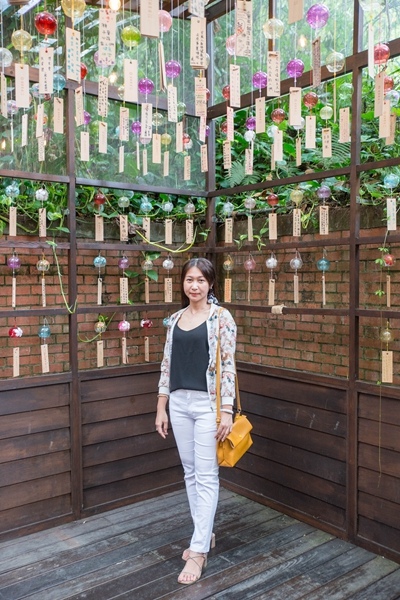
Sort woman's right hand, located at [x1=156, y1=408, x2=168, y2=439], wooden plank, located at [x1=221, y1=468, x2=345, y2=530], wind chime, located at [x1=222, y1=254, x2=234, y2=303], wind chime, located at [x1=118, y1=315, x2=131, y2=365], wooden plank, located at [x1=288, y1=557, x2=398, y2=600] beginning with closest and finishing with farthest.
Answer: wooden plank, located at [x1=288, y1=557, x2=398, y2=600], woman's right hand, located at [x1=156, y1=408, x2=168, y2=439], wooden plank, located at [x1=221, y1=468, x2=345, y2=530], wind chime, located at [x1=118, y1=315, x2=131, y2=365], wind chime, located at [x1=222, y1=254, x2=234, y2=303]

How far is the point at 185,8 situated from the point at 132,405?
251cm

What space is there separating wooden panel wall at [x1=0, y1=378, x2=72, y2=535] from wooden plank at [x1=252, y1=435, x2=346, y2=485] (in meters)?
1.15

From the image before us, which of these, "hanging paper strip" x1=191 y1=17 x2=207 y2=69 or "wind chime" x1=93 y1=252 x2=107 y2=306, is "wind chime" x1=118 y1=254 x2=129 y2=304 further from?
"hanging paper strip" x1=191 y1=17 x2=207 y2=69

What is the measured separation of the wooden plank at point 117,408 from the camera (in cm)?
324

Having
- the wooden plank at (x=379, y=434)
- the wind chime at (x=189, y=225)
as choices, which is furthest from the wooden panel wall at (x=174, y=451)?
the wind chime at (x=189, y=225)

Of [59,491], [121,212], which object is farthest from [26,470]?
[121,212]

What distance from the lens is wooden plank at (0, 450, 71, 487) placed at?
9.61 feet

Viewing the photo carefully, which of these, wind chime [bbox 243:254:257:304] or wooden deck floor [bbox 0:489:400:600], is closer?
wooden deck floor [bbox 0:489:400:600]

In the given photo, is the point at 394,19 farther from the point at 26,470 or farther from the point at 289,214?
the point at 26,470

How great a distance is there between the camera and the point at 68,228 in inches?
122

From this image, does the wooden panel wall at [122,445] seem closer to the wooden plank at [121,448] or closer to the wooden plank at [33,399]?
the wooden plank at [121,448]

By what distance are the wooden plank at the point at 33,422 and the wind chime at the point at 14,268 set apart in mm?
599

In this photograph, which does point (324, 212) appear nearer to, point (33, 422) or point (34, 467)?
point (33, 422)

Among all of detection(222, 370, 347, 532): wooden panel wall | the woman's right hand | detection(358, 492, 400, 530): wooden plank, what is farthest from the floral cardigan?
detection(358, 492, 400, 530): wooden plank
